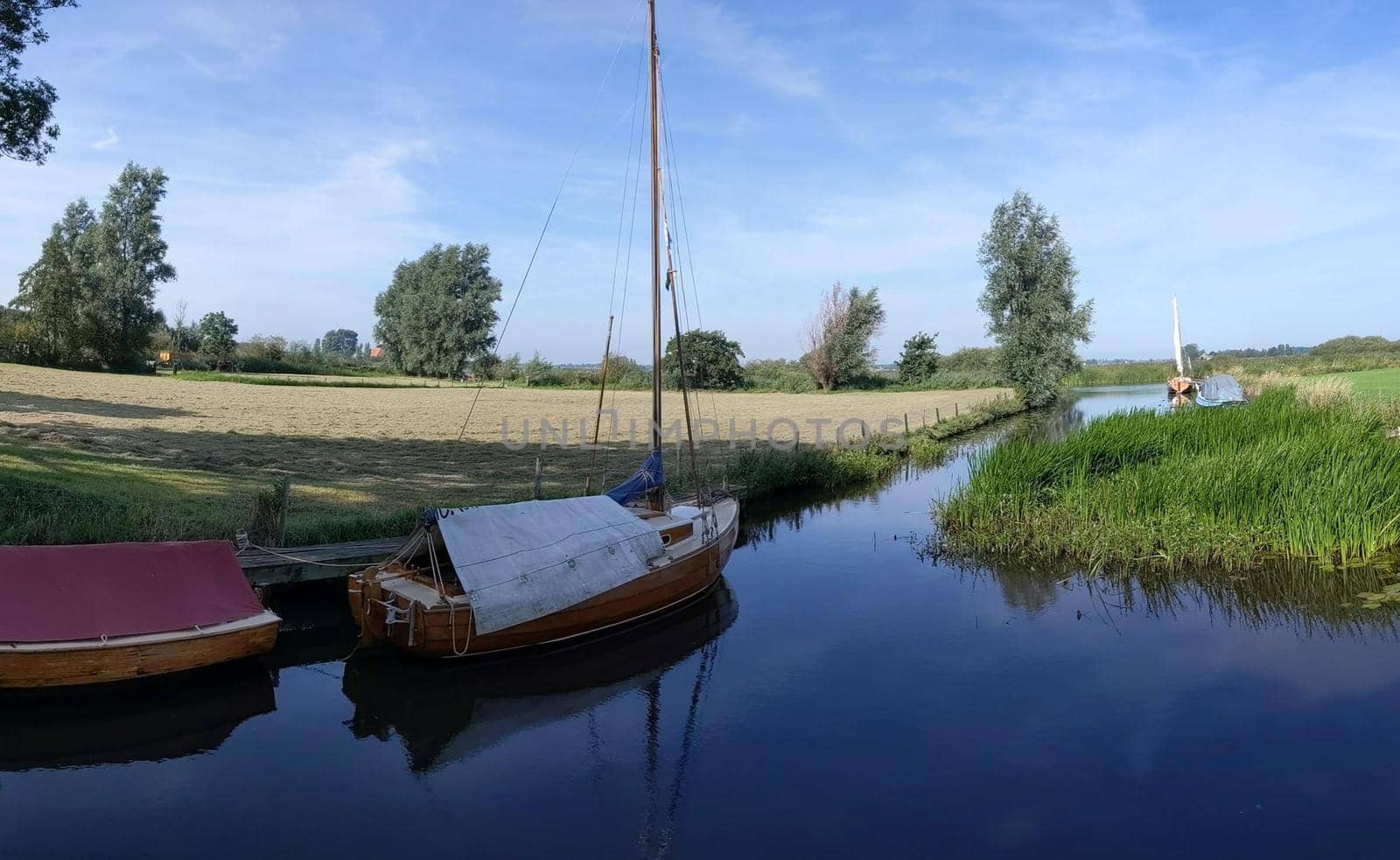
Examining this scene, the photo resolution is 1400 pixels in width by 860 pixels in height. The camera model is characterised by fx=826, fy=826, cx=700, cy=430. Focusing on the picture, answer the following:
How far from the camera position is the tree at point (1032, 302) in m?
48.8

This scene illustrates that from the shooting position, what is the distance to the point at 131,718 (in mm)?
8812

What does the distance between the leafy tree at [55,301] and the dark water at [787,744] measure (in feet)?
178

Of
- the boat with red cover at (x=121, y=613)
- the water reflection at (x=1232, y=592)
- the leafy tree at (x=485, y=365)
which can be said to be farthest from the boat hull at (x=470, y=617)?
the leafy tree at (x=485, y=365)

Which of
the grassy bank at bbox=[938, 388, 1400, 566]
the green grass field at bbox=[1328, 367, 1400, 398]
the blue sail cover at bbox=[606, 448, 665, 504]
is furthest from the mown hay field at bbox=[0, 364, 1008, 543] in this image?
the green grass field at bbox=[1328, 367, 1400, 398]

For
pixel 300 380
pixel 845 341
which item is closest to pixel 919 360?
pixel 845 341

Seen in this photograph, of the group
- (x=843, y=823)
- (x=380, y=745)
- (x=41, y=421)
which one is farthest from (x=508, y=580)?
(x=41, y=421)

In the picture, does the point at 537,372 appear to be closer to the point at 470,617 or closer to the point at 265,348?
the point at 265,348

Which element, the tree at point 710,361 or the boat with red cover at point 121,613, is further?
the tree at point 710,361

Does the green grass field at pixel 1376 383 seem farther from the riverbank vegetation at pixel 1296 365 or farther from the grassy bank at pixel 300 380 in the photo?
the grassy bank at pixel 300 380

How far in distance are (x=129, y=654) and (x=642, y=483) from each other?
786cm

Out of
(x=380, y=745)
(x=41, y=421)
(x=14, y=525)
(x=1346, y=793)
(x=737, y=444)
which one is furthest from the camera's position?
(x=737, y=444)

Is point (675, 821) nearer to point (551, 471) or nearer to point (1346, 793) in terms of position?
point (1346, 793)

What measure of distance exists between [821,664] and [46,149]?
15039mm

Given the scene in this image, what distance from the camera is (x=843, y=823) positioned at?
6.88m
